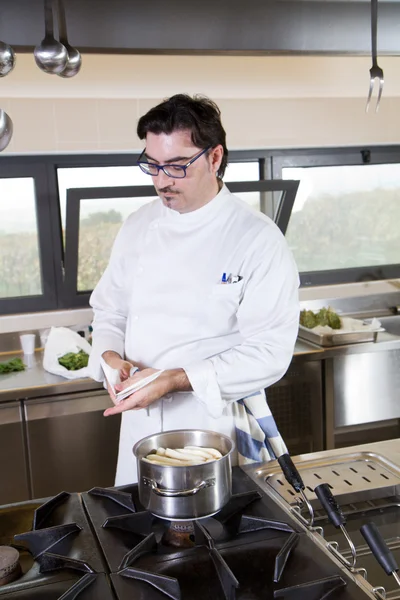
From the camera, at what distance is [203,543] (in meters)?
1.13

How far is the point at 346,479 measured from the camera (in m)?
1.41

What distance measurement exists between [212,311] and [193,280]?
0.35ft

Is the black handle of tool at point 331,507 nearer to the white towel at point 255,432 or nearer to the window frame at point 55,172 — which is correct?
the white towel at point 255,432

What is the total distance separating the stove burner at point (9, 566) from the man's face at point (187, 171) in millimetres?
963

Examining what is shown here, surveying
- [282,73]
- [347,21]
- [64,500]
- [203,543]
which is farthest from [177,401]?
[282,73]

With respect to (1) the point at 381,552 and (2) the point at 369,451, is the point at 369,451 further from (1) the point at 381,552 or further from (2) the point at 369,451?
(1) the point at 381,552

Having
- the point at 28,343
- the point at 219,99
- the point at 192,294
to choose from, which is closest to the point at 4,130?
the point at 192,294

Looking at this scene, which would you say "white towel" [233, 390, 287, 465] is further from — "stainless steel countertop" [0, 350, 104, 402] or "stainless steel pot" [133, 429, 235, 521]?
"stainless steel countertop" [0, 350, 104, 402]

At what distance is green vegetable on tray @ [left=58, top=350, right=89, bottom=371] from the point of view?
275cm

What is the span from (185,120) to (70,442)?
1.62 meters

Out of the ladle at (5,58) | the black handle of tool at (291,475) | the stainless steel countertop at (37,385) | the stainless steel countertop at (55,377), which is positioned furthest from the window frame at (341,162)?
the black handle of tool at (291,475)

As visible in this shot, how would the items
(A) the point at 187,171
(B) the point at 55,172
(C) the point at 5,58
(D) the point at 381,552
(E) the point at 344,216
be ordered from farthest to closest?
1. (E) the point at 344,216
2. (B) the point at 55,172
3. (A) the point at 187,171
4. (C) the point at 5,58
5. (D) the point at 381,552

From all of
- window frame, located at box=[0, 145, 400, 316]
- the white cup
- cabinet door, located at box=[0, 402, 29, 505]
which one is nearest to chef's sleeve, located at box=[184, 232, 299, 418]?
cabinet door, located at box=[0, 402, 29, 505]

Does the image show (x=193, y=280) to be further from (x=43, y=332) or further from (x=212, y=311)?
(x=43, y=332)
